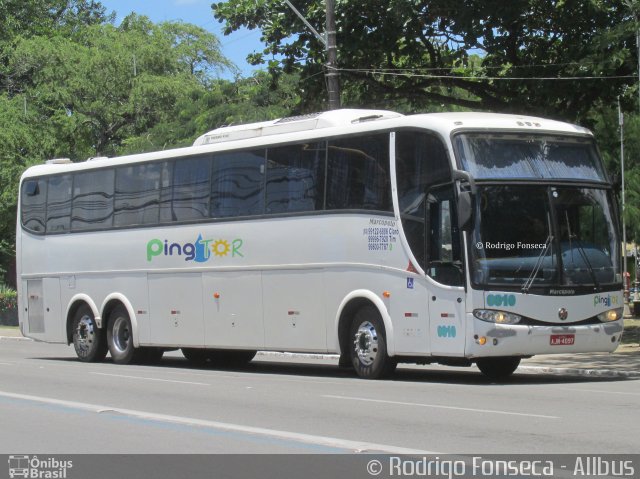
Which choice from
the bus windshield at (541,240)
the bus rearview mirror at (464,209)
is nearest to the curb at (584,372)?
the bus windshield at (541,240)

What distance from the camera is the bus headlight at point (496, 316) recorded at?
1571cm

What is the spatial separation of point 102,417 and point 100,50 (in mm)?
46444

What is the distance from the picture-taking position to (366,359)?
17516 mm

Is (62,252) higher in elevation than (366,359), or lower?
higher

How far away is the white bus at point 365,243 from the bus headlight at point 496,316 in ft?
0.06

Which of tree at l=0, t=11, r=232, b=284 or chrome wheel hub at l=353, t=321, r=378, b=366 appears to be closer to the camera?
chrome wheel hub at l=353, t=321, r=378, b=366

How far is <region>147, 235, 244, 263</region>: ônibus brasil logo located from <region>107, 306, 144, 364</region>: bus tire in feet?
5.68

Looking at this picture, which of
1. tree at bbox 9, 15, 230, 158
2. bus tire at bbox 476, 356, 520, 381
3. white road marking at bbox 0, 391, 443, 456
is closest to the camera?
white road marking at bbox 0, 391, 443, 456

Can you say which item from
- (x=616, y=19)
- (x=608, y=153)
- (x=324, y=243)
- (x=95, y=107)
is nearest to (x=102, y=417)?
(x=324, y=243)

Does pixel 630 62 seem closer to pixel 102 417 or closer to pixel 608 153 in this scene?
pixel 608 153

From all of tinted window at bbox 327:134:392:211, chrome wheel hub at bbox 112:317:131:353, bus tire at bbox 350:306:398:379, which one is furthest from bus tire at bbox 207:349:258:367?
tinted window at bbox 327:134:392:211

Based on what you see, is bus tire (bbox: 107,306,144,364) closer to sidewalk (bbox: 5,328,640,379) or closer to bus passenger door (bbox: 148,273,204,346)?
bus passenger door (bbox: 148,273,204,346)

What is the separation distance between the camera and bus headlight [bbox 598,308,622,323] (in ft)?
54.2

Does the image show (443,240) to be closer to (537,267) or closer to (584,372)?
(537,267)
